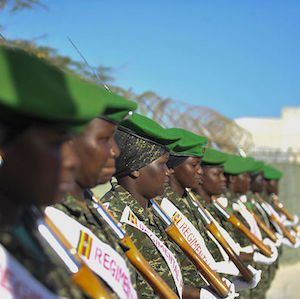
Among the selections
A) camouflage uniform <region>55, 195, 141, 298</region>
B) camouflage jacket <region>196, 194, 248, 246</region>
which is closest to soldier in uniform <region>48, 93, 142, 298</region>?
camouflage uniform <region>55, 195, 141, 298</region>

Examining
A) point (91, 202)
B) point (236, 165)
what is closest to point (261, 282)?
point (236, 165)

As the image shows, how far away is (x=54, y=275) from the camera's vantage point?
1649 millimetres

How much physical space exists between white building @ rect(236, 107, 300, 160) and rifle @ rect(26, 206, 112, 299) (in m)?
27.3

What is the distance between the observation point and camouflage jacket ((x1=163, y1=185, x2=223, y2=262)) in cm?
415

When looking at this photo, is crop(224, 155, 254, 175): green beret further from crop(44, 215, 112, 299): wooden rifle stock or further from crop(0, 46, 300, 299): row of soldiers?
crop(44, 215, 112, 299): wooden rifle stock

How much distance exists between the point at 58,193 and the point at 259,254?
4.09 m

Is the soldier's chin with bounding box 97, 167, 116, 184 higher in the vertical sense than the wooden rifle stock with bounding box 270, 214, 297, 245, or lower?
higher

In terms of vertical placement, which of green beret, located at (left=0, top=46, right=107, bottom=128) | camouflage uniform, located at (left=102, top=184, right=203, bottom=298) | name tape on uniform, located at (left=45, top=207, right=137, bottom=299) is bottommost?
camouflage uniform, located at (left=102, top=184, right=203, bottom=298)

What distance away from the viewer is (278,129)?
102 feet

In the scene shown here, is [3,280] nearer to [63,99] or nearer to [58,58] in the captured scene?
[63,99]

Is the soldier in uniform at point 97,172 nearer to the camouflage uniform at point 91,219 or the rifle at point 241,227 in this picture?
the camouflage uniform at point 91,219

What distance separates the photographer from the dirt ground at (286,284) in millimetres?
9508

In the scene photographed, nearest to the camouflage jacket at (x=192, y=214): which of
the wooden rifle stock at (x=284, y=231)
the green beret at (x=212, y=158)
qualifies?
the green beret at (x=212, y=158)

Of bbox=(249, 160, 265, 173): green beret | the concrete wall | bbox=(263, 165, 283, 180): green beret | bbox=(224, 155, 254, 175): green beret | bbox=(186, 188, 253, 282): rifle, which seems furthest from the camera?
the concrete wall
